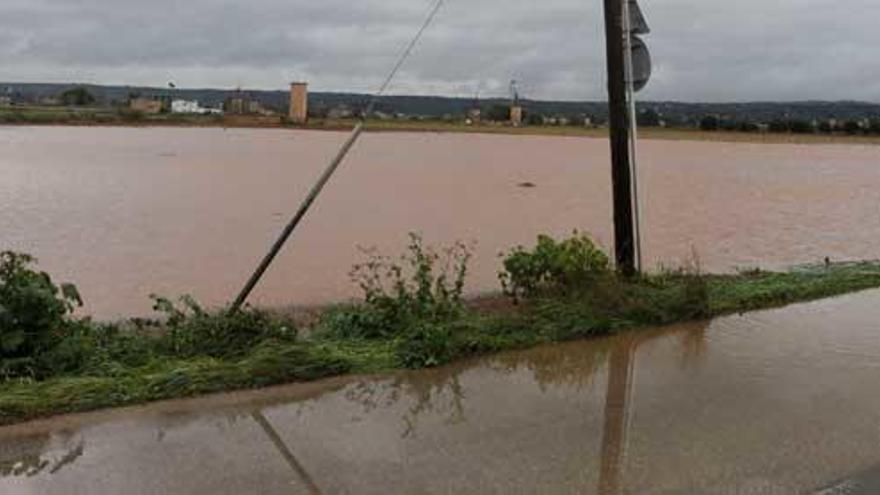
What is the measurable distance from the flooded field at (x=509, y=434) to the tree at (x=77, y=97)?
346ft

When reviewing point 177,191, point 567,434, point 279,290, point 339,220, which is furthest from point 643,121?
point 567,434

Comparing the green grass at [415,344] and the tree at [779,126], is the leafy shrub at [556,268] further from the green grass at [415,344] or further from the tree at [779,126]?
the tree at [779,126]

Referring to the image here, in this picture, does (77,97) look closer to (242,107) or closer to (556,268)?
(242,107)

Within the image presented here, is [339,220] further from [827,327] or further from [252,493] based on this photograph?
[252,493]

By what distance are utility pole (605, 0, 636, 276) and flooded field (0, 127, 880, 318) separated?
2604mm

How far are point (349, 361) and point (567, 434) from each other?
189 cm

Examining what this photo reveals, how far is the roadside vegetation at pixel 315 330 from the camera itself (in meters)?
6.56

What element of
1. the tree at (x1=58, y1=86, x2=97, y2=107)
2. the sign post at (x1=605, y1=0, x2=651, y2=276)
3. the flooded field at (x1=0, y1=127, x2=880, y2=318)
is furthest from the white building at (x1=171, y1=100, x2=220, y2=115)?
the sign post at (x1=605, y1=0, x2=651, y2=276)

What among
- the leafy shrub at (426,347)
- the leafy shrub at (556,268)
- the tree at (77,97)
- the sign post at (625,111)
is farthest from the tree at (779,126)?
the leafy shrub at (426,347)

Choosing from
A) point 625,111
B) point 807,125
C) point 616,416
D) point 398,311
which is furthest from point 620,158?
point 807,125

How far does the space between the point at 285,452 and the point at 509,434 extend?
121 centimetres

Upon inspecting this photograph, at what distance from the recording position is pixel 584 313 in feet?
28.9

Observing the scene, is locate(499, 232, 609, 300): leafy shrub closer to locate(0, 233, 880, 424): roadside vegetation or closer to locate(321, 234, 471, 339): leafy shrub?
locate(0, 233, 880, 424): roadside vegetation

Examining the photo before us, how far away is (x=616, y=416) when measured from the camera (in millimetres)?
6293
